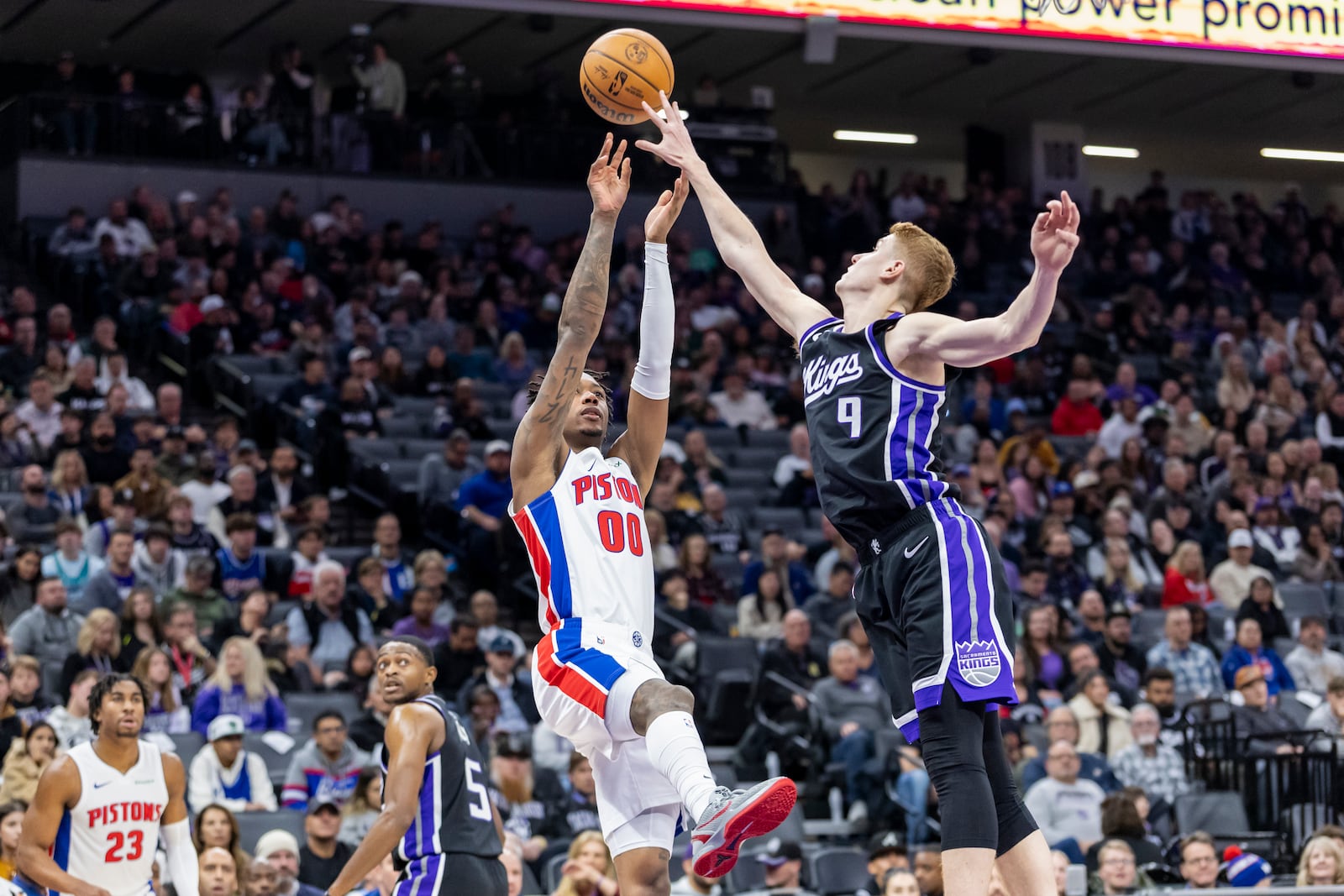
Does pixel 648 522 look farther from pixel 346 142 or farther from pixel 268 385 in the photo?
pixel 346 142

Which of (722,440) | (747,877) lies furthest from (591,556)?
(722,440)

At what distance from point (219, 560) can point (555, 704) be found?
845 centimetres

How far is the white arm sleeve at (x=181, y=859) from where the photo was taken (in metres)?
7.70

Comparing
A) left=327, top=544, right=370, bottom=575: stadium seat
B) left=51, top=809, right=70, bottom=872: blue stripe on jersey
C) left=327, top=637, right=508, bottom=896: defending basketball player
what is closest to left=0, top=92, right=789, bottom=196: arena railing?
left=327, top=544, right=370, bottom=575: stadium seat

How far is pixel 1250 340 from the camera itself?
2178 centimetres

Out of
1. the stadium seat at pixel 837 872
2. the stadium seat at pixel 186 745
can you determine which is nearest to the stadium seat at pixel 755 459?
the stadium seat at pixel 837 872

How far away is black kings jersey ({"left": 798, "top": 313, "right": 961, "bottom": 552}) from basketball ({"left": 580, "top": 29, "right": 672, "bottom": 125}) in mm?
1509

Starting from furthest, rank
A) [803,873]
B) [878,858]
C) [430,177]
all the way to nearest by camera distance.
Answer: [430,177] → [803,873] → [878,858]

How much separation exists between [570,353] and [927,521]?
4.65ft

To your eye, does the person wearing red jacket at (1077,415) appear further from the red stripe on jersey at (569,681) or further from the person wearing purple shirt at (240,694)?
the red stripe on jersey at (569,681)

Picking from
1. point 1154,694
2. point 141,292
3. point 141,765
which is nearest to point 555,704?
point 141,765

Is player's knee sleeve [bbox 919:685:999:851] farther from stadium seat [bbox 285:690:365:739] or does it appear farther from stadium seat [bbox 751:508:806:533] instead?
stadium seat [bbox 751:508:806:533]

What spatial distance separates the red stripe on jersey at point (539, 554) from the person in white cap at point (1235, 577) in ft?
36.0

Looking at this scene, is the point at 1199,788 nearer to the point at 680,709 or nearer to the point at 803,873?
the point at 803,873
